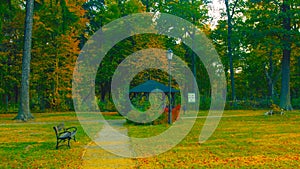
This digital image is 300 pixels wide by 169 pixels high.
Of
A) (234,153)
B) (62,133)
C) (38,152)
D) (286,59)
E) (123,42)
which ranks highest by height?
(123,42)

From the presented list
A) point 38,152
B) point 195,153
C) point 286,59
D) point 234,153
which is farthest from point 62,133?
point 286,59

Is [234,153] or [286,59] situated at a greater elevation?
[286,59]

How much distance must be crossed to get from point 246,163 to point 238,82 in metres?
45.0

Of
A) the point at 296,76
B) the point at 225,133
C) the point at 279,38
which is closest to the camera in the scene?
the point at 225,133

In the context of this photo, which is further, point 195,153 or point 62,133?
point 62,133

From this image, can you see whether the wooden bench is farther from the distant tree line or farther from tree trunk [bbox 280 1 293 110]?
tree trunk [bbox 280 1 293 110]

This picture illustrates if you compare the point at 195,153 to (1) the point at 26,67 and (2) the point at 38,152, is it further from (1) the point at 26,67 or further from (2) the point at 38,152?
(1) the point at 26,67

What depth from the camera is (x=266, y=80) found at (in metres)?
48.1

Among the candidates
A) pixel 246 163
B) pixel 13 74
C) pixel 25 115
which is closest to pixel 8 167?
pixel 246 163

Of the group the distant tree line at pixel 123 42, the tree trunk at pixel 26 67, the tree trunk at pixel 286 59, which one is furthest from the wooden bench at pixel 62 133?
the tree trunk at pixel 286 59

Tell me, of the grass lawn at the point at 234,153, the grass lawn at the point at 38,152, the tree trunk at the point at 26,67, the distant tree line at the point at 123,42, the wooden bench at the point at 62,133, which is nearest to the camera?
the grass lawn at the point at 234,153

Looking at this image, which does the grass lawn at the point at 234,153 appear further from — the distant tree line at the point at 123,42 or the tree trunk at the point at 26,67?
the distant tree line at the point at 123,42

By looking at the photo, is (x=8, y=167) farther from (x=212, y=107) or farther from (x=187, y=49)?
(x=187, y=49)

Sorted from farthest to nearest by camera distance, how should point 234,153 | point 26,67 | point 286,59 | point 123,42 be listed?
1. point 123,42
2. point 286,59
3. point 26,67
4. point 234,153
